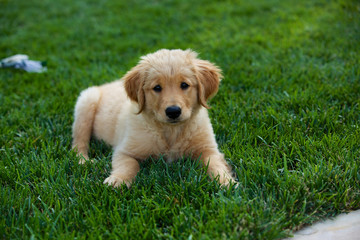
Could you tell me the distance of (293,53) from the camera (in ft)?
16.8

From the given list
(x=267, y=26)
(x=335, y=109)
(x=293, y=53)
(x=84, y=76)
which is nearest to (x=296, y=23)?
(x=267, y=26)

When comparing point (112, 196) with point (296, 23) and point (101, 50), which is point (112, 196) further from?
point (296, 23)

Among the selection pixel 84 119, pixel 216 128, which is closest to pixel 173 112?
pixel 216 128

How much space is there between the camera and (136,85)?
3.10m

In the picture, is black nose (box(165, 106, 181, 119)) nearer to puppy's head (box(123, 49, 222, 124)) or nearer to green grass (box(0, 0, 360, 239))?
puppy's head (box(123, 49, 222, 124))

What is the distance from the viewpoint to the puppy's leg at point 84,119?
356 cm

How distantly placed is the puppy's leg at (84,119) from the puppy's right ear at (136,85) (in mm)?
762

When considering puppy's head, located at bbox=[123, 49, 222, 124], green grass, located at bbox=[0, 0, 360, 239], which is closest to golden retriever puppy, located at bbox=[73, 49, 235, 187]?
puppy's head, located at bbox=[123, 49, 222, 124]

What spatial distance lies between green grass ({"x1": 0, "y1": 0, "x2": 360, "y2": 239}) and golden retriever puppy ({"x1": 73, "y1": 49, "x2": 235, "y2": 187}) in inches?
5.1

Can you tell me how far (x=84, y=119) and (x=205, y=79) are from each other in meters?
1.40

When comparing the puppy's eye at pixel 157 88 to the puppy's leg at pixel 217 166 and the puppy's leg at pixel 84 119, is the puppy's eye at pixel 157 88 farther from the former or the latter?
the puppy's leg at pixel 84 119

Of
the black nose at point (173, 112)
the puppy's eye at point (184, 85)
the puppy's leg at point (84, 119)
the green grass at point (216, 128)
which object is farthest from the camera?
the puppy's leg at point (84, 119)

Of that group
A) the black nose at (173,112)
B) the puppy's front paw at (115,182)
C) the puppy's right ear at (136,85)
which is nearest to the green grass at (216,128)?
the puppy's front paw at (115,182)

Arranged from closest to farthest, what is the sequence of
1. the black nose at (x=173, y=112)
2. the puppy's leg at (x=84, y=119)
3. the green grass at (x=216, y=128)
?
the green grass at (x=216, y=128), the black nose at (x=173, y=112), the puppy's leg at (x=84, y=119)
